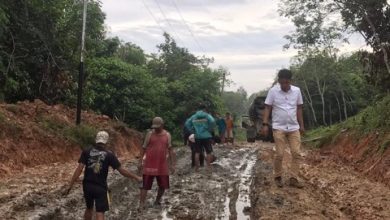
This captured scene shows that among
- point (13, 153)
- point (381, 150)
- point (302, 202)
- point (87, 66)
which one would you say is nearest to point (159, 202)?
point (302, 202)

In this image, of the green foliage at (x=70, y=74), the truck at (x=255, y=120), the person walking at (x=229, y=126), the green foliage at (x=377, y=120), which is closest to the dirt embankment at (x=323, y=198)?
the green foliage at (x=377, y=120)

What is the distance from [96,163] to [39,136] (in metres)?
11.4

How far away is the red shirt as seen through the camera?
29.8 feet

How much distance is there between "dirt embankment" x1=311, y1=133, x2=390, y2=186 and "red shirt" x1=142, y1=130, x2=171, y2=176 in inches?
167

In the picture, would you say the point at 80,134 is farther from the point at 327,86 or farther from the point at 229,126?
the point at 327,86

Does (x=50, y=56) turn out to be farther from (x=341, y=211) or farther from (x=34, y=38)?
(x=341, y=211)

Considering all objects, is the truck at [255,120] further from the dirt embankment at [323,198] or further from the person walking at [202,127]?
the dirt embankment at [323,198]

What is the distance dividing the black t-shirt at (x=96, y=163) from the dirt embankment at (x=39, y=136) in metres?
7.13

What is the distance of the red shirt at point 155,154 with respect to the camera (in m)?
9.09

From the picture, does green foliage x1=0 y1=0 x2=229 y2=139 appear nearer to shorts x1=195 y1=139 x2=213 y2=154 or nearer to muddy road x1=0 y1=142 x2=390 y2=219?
shorts x1=195 y1=139 x2=213 y2=154

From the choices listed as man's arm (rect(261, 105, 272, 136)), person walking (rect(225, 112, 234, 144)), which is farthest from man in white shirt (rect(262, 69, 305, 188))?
person walking (rect(225, 112, 234, 144))

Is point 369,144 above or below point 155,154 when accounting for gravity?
below

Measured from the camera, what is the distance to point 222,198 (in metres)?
9.77

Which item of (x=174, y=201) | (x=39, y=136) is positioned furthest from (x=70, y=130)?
(x=174, y=201)
